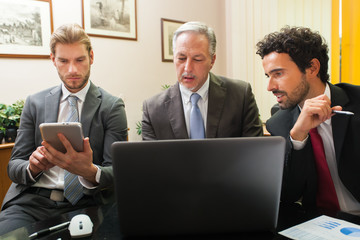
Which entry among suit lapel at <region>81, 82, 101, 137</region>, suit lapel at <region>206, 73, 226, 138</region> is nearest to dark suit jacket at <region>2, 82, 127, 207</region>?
suit lapel at <region>81, 82, 101, 137</region>

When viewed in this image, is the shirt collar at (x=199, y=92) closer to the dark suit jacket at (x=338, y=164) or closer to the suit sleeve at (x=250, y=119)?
the suit sleeve at (x=250, y=119)

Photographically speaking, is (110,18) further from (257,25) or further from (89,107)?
(89,107)

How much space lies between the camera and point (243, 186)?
31.6 inches

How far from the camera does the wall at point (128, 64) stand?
2.86 metres

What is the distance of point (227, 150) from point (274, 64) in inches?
35.1

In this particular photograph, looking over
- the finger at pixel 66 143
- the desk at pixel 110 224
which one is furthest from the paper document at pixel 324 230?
the finger at pixel 66 143

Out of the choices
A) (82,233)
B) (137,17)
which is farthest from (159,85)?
(82,233)

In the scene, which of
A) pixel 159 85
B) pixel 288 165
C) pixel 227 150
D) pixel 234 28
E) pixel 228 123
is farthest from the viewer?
pixel 234 28

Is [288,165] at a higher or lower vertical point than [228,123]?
lower

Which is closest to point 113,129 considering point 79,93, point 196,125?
point 79,93

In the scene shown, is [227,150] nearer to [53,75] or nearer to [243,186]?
[243,186]

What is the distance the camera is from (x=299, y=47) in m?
1.54

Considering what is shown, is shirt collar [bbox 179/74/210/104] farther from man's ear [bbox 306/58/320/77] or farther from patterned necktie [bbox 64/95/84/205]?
patterned necktie [bbox 64/95/84/205]

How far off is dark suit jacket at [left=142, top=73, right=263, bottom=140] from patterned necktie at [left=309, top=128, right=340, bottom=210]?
1.23ft
